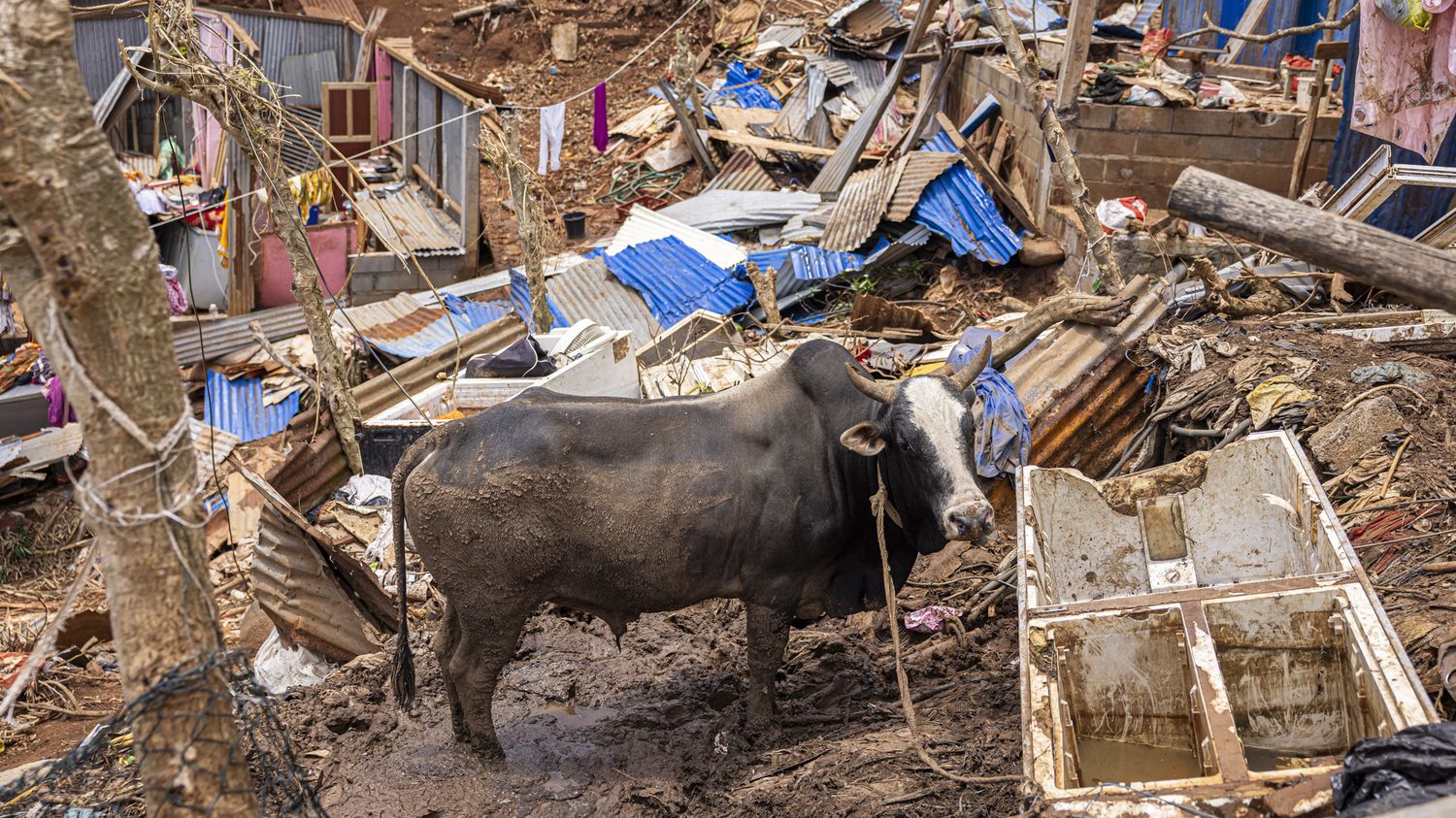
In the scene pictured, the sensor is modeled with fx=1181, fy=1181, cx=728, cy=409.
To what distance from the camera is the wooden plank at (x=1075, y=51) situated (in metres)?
10.8

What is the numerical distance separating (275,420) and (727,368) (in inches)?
232

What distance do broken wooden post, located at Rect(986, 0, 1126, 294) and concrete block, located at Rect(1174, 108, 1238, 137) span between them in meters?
2.78

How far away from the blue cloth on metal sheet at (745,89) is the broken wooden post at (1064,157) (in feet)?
33.9

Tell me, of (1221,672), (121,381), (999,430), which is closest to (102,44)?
(999,430)

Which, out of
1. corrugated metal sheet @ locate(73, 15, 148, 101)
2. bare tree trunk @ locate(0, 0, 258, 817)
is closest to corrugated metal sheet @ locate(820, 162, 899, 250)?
bare tree trunk @ locate(0, 0, 258, 817)

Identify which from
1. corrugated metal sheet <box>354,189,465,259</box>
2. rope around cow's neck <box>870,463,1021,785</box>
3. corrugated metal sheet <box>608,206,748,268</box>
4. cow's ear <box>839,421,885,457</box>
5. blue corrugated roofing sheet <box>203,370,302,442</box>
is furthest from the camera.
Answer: corrugated metal sheet <box>354,189,465,259</box>

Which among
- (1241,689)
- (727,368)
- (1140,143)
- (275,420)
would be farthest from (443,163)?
(1241,689)

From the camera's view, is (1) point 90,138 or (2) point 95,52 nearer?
(1) point 90,138

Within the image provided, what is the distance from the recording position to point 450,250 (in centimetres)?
1681

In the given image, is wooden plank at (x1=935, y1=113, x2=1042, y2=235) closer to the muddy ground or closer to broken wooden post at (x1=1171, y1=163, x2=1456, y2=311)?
the muddy ground

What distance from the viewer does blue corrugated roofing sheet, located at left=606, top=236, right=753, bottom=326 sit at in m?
13.6

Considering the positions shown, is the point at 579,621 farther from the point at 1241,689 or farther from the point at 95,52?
the point at 95,52

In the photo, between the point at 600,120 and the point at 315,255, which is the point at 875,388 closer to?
the point at 315,255

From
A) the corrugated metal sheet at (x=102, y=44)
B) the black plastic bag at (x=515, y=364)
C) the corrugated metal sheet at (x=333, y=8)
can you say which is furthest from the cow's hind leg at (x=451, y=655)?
the corrugated metal sheet at (x=333, y=8)
